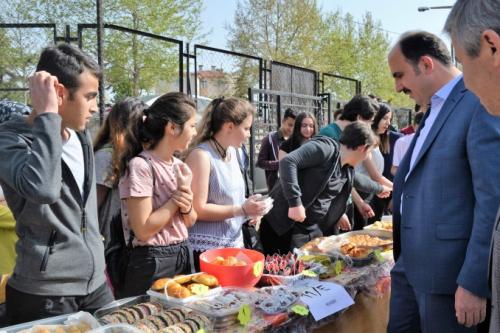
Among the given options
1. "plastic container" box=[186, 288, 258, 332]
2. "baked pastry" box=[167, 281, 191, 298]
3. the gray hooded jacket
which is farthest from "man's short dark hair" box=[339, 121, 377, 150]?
the gray hooded jacket

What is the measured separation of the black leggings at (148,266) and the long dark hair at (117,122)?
55cm

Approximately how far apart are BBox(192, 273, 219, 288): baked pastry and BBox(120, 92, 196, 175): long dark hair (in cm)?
59

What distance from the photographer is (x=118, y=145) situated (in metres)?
2.55

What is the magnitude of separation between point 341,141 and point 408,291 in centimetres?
141

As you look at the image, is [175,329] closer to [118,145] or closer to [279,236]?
[118,145]

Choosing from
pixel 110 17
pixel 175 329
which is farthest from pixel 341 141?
pixel 110 17

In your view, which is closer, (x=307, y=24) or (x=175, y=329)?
(x=175, y=329)

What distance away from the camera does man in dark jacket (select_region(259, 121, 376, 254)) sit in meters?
2.97

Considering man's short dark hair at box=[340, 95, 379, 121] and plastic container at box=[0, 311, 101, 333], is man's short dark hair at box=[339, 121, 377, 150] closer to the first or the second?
man's short dark hair at box=[340, 95, 379, 121]

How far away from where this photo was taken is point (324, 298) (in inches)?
82.1

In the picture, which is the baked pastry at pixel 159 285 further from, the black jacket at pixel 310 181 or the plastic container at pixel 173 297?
the black jacket at pixel 310 181


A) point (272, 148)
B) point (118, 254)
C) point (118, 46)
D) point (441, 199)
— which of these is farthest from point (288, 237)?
point (118, 46)

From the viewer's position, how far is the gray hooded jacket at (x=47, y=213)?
59.8 inches

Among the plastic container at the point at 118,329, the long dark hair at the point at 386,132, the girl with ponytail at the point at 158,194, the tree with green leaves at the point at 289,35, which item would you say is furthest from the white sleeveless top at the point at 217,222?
the tree with green leaves at the point at 289,35
